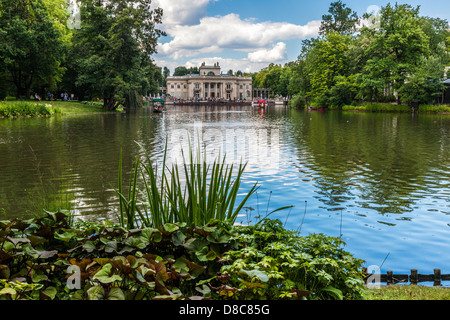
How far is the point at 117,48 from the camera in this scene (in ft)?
146

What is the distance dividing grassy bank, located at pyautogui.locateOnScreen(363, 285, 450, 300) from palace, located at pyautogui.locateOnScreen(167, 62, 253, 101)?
142416 mm

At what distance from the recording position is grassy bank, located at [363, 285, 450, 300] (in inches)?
153

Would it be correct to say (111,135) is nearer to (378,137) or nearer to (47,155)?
(47,155)

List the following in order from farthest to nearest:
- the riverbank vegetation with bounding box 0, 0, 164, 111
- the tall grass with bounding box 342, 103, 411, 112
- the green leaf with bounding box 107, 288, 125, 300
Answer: the tall grass with bounding box 342, 103, 411, 112, the riverbank vegetation with bounding box 0, 0, 164, 111, the green leaf with bounding box 107, 288, 125, 300

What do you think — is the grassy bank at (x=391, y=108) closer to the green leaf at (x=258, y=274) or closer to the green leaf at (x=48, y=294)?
the green leaf at (x=258, y=274)

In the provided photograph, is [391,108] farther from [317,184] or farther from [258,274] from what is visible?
[258,274]

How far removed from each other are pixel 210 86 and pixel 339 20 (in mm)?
79377

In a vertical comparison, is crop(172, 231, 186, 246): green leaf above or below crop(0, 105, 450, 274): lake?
above

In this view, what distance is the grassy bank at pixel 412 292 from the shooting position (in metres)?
3.88

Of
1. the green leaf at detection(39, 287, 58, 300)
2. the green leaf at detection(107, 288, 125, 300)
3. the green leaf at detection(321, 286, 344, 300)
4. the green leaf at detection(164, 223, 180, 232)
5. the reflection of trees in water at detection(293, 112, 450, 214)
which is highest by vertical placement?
the green leaf at detection(164, 223, 180, 232)

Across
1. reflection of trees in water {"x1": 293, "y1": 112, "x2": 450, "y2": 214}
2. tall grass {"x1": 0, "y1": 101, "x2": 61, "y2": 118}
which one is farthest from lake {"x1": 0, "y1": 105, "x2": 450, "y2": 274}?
tall grass {"x1": 0, "y1": 101, "x2": 61, "y2": 118}

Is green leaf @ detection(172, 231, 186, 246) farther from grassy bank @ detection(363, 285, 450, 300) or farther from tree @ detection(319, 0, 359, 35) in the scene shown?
tree @ detection(319, 0, 359, 35)
